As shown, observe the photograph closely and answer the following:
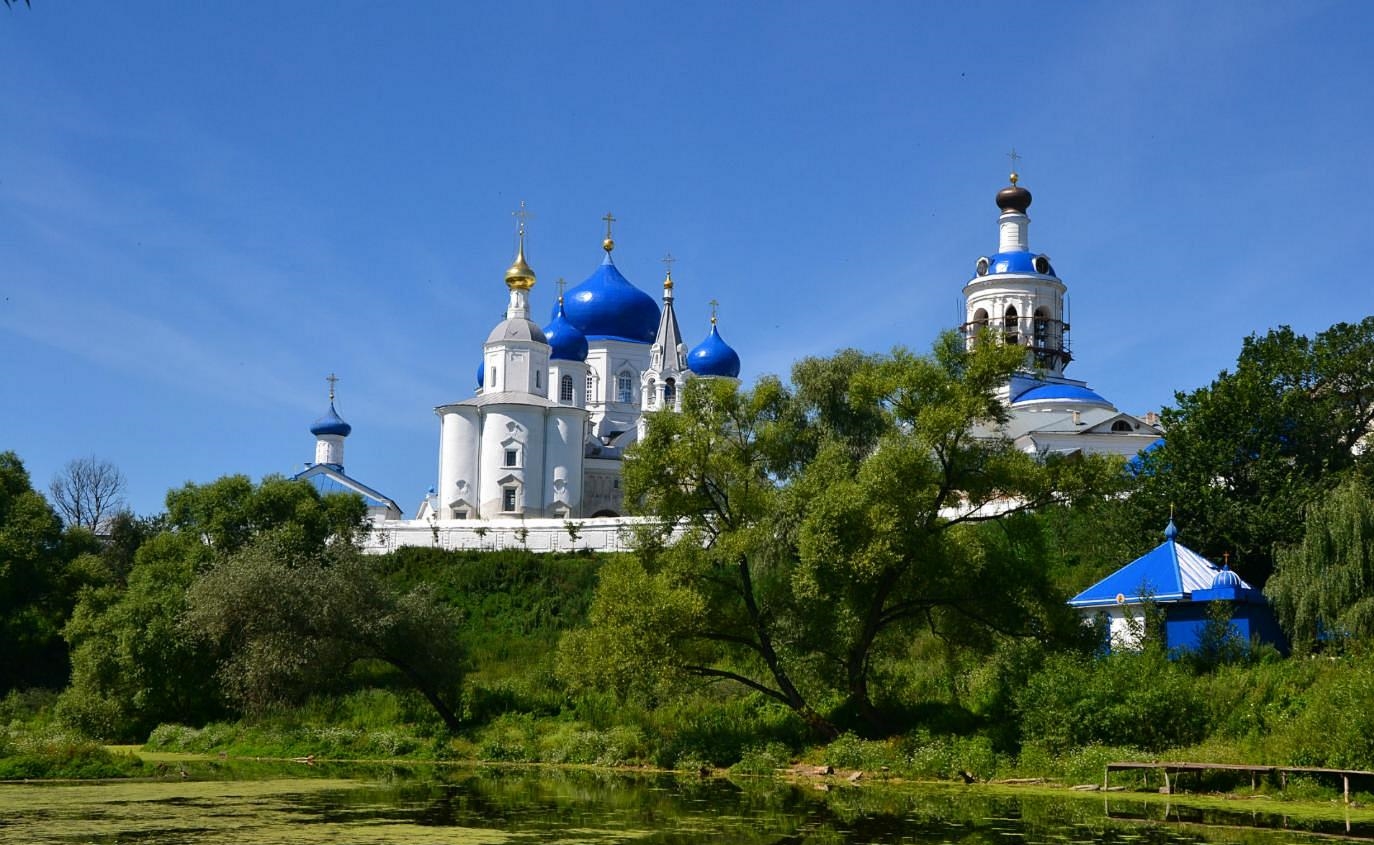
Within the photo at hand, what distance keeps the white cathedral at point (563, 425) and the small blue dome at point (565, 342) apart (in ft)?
0.16

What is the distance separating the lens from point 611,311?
215 feet

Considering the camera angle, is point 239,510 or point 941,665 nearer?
point 941,665

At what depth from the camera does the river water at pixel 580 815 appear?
15.5 meters

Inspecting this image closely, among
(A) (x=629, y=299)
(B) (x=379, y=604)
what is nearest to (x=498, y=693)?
(B) (x=379, y=604)

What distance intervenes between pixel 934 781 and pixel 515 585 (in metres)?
21.1

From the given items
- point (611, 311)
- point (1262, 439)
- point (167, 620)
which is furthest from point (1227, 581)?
point (611, 311)

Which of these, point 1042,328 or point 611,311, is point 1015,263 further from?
point 611,311

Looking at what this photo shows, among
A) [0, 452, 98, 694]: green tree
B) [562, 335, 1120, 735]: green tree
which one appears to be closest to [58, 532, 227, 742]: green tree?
[0, 452, 98, 694]: green tree

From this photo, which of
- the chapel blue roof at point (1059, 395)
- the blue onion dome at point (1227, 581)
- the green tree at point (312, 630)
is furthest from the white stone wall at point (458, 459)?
the blue onion dome at point (1227, 581)

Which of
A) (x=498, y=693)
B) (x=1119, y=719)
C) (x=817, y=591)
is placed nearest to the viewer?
(x=1119, y=719)

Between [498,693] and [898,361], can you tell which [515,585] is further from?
[898,361]

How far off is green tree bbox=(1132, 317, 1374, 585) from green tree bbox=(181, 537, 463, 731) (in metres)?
13.9

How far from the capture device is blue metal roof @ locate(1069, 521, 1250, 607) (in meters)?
25.5

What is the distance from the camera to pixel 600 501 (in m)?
57.9
